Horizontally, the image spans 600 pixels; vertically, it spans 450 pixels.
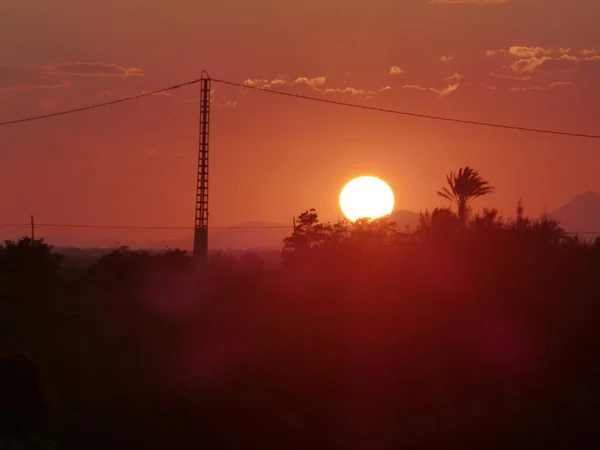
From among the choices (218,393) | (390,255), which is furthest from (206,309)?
(218,393)

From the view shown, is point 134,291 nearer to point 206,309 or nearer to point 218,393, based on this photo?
point 206,309

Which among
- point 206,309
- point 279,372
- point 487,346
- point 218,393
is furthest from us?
point 206,309

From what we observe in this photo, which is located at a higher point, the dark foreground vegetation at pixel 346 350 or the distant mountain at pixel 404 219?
the distant mountain at pixel 404 219

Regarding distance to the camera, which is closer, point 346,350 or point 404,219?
point 346,350

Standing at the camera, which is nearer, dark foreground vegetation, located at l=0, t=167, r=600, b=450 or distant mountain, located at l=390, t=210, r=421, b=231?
dark foreground vegetation, located at l=0, t=167, r=600, b=450

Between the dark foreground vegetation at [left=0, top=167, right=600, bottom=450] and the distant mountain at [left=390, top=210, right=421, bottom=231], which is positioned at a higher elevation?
the distant mountain at [left=390, top=210, right=421, bottom=231]

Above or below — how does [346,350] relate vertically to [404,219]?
below

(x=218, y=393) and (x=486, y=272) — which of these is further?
(x=486, y=272)

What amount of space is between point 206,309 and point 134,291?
690 cm

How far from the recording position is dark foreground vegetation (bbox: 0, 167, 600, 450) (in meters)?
21.8

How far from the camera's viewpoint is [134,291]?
39.8 m

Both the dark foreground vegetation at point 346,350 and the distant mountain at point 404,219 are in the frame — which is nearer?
the dark foreground vegetation at point 346,350

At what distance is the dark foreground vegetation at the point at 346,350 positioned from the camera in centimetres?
2181

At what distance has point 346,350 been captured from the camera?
2692 centimetres
